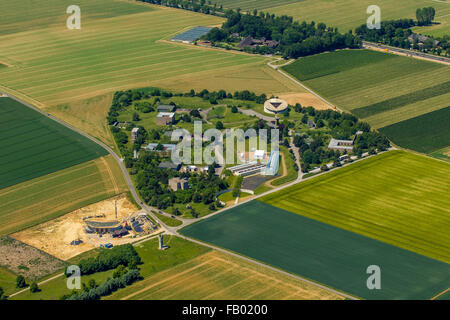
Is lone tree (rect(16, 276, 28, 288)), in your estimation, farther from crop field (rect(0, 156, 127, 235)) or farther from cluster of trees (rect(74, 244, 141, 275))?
crop field (rect(0, 156, 127, 235))

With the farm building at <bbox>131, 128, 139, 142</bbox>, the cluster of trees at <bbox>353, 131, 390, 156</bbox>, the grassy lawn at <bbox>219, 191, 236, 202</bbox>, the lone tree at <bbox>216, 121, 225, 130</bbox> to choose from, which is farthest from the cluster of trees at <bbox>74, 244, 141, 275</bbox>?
the cluster of trees at <bbox>353, 131, 390, 156</bbox>

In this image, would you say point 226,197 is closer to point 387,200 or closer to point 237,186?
point 237,186

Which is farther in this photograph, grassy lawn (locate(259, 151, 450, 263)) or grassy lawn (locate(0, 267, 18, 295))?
grassy lawn (locate(259, 151, 450, 263))

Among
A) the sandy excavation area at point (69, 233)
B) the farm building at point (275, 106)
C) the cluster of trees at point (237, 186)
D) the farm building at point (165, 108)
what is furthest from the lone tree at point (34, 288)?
the farm building at point (275, 106)

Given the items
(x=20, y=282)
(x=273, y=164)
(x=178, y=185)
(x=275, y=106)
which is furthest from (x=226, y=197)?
(x=275, y=106)

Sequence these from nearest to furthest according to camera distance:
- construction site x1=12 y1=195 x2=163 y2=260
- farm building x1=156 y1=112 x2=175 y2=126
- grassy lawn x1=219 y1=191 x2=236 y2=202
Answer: construction site x1=12 y1=195 x2=163 y2=260
grassy lawn x1=219 y1=191 x2=236 y2=202
farm building x1=156 y1=112 x2=175 y2=126

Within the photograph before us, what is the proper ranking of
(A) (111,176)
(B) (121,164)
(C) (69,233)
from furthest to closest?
(B) (121,164) → (A) (111,176) → (C) (69,233)

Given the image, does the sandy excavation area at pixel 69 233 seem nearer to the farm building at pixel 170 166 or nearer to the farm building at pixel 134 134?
the farm building at pixel 170 166
